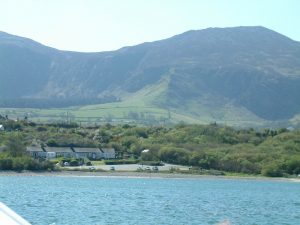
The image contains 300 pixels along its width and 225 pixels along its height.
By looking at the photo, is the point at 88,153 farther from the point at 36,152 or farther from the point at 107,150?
the point at 36,152

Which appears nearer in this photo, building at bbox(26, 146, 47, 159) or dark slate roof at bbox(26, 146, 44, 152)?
building at bbox(26, 146, 47, 159)

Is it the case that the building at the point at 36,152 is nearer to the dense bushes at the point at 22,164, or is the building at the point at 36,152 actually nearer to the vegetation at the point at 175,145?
the vegetation at the point at 175,145

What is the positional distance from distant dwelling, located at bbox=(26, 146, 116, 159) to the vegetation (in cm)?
171

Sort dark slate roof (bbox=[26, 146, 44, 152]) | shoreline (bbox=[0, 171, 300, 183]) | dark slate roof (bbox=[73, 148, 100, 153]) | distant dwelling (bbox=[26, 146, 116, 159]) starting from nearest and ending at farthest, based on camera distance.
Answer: shoreline (bbox=[0, 171, 300, 183]), dark slate roof (bbox=[26, 146, 44, 152]), distant dwelling (bbox=[26, 146, 116, 159]), dark slate roof (bbox=[73, 148, 100, 153])

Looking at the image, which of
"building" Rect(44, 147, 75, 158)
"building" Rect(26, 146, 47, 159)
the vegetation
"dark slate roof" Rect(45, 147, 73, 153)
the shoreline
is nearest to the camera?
Result: the shoreline

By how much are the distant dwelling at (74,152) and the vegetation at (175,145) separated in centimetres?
171

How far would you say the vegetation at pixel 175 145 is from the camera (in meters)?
110

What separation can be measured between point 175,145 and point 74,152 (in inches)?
788

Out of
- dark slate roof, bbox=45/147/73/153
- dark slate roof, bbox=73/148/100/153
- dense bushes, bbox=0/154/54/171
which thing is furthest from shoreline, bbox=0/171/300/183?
dark slate roof, bbox=73/148/100/153

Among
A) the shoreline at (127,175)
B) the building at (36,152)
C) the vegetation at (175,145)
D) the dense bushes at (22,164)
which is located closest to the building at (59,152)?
the building at (36,152)

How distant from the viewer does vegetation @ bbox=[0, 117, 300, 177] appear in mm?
109625

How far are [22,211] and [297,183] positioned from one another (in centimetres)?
7711

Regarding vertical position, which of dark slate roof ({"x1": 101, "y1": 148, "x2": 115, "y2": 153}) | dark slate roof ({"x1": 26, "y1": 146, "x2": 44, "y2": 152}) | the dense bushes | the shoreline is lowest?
the shoreline

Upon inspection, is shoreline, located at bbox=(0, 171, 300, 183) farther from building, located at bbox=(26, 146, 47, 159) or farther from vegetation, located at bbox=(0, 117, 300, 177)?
building, located at bbox=(26, 146, 47, 159)
